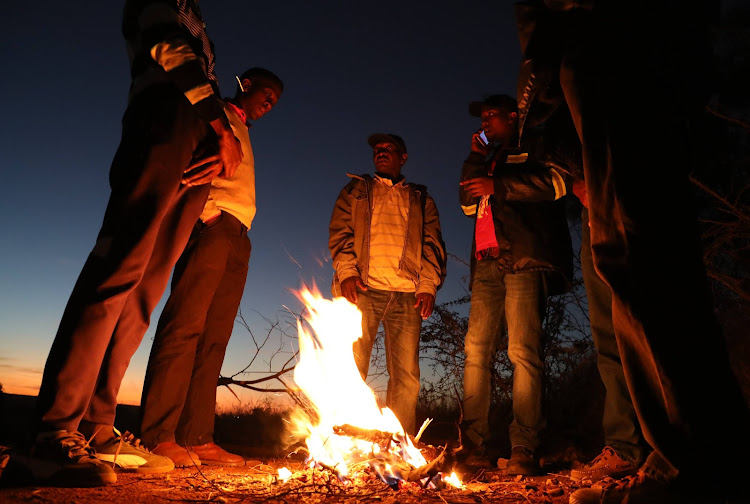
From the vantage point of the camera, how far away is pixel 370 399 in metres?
3.17

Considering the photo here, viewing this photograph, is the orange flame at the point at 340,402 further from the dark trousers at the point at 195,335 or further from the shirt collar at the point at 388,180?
the shirt collar at the point at 388,180

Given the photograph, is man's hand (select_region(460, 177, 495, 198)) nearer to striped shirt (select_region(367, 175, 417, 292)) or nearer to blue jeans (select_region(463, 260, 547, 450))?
blue jeans (select_region(463, 260, 547, 450))

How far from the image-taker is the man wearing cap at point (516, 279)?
138 inches

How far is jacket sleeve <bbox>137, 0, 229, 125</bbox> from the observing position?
95.3 inches

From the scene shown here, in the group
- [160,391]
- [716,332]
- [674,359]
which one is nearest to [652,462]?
[674,359]

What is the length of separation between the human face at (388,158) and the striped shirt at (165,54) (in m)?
2.44

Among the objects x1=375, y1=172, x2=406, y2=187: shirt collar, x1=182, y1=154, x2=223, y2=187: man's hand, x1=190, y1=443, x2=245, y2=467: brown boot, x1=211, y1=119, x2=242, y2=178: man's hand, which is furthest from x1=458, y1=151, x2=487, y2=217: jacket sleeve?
x1=190, y1=443, x2=245, y2=467: brown boot

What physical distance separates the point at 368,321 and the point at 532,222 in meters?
1.71

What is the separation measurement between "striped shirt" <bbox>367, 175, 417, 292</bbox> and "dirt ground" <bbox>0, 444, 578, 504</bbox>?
78.9 inches

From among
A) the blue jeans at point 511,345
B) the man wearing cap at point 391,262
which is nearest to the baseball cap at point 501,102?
the man wearing cap at point 391,262

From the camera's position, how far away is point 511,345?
362 centimetres

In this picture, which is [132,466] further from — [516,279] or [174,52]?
[516,279]

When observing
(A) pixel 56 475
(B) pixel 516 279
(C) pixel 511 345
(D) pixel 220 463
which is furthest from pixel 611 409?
(A) pixel 56 475

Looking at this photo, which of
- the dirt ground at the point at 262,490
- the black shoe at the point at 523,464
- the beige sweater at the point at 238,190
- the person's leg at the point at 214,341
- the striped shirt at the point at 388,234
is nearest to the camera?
the dirt ground at the point at 262,490
